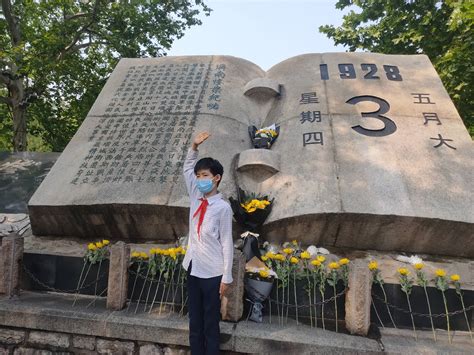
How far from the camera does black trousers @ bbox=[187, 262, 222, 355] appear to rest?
222 centimetres

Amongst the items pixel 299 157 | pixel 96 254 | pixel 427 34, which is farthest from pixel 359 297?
pixel 427 34

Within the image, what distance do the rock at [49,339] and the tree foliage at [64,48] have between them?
8449 mm

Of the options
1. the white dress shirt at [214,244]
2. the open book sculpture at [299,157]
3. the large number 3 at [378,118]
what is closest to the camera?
the white dress shirt at [214,244]

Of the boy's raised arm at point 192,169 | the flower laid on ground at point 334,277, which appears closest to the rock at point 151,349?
the boy's raised arm at point 192,169

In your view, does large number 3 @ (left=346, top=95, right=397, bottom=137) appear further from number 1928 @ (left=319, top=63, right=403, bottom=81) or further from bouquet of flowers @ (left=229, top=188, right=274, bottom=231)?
bouquet of flowers @ (left=229, top=188, right=274, bottom=231)

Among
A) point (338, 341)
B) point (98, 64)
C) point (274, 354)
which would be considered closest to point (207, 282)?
point (274, 354)

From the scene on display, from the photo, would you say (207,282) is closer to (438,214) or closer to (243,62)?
(438,214)

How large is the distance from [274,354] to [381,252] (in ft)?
5.76

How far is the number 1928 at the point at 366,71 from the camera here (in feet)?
16.6

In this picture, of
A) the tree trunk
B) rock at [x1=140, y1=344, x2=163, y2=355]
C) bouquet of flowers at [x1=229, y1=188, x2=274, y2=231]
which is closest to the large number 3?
bouquet of flowers at [x1=229, y1=188, x2=274, y2=231]

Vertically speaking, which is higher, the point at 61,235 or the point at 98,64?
the point at 98,64

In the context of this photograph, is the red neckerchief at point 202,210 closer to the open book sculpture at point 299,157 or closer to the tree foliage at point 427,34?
the open book sculpture at point 299,157

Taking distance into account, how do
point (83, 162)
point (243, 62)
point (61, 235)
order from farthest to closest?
point (243, 62)
point (83, 162)
point (61, 235)

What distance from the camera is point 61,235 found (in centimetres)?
413
